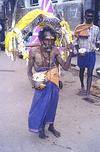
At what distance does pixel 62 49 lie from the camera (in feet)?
20.6

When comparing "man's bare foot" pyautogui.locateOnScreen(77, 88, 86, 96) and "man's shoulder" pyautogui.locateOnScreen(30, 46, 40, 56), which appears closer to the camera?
"man's shoulder" pyautogui.locateOnScreen(30, 46, 40, 56)

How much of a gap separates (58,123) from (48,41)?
4.99ft

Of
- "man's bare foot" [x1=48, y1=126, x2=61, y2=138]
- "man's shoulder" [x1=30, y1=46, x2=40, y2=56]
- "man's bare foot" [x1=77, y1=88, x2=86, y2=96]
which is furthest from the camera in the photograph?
"man's bare foot" [x1=77, y1=88, x2=86, y2=96]

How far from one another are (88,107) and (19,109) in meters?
1.21

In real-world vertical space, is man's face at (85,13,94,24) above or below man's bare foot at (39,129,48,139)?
above

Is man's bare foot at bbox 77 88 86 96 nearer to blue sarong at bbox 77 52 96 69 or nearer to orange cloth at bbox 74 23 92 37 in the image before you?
blue sarong at bbox 77 52 96 69

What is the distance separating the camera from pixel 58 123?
6363 millimetres

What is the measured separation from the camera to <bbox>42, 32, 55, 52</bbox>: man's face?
537 cm

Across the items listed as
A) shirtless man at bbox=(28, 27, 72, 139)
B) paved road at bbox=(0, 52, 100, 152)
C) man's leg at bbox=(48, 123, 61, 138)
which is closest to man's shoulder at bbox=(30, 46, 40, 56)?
shirtless man at bbox=(28, 27, 72, 139)

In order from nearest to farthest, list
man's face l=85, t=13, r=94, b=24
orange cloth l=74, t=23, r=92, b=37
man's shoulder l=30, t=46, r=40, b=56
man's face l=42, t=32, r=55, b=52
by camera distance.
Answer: man's face l=42, t=32, r=55, b=52 < man's shoulder l=30, t=46, r=40, b=56 < man's face l=85, t=13, r=94, b=24 < orange cloth l=74, t=23, r=92, b=37

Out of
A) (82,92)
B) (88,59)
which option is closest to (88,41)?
(88,59)

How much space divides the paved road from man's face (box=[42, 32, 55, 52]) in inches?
49.0

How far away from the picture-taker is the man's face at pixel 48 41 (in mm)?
5371

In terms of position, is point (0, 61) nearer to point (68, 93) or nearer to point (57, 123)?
point (68, 93)
